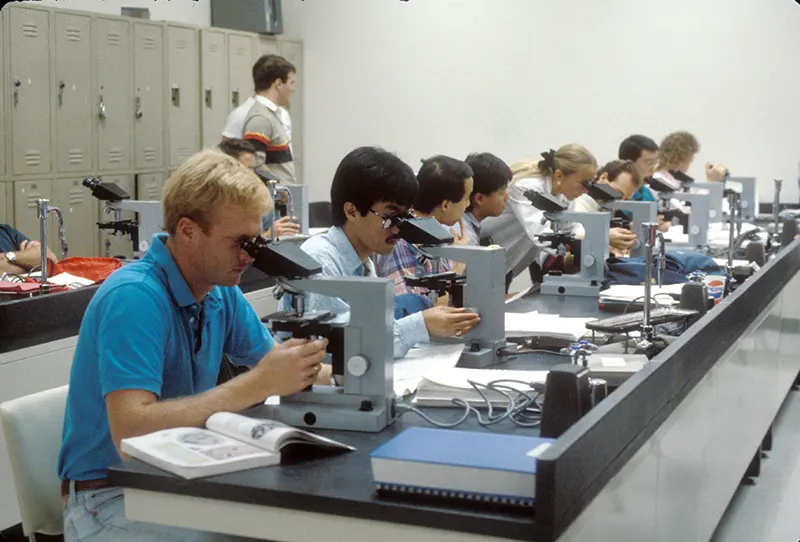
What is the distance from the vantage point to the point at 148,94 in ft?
22.1

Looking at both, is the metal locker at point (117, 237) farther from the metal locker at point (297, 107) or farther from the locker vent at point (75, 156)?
the metal locker at point (297, 107)

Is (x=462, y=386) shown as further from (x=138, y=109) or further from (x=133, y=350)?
(x=138, y=109)

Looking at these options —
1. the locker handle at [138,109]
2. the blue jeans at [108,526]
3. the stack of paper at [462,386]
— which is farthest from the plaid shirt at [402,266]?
the locker handle at [138,109]

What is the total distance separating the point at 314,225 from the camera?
615 centimetres

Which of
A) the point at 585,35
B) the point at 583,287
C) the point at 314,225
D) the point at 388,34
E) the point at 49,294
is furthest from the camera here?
the point at 388,34

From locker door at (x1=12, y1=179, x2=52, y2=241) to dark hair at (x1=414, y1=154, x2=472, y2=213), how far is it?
319cm

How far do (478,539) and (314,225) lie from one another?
485 cm

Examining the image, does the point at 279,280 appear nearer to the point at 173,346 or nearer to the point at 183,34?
the point at 173,346

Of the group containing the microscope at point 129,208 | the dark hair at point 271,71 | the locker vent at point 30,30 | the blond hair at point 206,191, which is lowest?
the microscope at point 129,208

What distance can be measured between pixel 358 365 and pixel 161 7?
6137mm

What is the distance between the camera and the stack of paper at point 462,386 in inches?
78.6

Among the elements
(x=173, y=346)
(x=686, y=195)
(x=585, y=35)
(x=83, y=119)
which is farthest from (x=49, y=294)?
(x=585, y=35)

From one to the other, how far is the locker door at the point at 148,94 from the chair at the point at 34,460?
4999mm

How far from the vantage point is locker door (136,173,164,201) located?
22.3 ft
